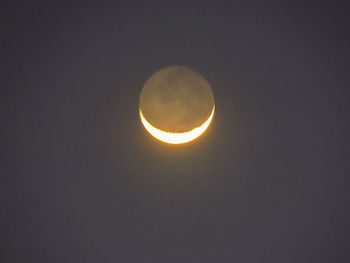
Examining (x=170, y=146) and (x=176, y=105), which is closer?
(x=176, y=105)

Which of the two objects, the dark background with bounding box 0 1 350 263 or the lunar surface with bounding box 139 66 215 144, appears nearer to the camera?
the lunar surface with bounding box 139 66 215 144

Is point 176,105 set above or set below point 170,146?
below

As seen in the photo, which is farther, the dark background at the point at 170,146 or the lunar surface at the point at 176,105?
the dark background at the point at 170,146

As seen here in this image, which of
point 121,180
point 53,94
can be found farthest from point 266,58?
point 53,94

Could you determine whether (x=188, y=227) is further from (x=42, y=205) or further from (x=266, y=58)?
(x=266, y=58)
